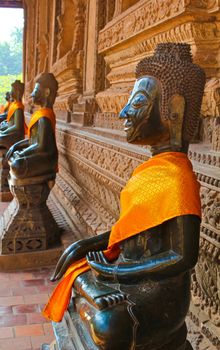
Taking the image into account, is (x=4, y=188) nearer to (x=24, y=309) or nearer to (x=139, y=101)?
(x=24, y=309)

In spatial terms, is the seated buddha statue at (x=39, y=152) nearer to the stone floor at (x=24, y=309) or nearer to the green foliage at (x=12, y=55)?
the stone floor at (x=24, y=309)

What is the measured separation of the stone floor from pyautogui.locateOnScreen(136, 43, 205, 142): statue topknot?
185 centimetres

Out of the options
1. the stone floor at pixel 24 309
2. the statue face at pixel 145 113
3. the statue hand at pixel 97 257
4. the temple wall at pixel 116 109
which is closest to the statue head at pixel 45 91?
the temple wall at pixel 116 109

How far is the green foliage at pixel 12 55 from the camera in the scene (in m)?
44.9

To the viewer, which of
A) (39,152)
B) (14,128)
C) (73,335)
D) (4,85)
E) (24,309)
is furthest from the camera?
(4,85)

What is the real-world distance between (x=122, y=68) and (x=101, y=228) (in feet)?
4.45

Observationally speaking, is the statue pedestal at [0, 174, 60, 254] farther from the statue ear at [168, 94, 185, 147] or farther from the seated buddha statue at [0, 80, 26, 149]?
the statue ear at [168, 94, 185, 147]

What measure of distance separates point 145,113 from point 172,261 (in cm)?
55

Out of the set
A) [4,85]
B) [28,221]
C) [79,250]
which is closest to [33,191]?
[28,221]

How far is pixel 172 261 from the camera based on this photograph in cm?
172

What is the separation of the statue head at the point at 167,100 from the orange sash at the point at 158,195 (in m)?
0.09

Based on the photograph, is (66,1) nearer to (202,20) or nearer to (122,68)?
(122,68)

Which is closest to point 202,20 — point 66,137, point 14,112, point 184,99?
point 184,99

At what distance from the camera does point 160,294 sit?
1.79 metres
